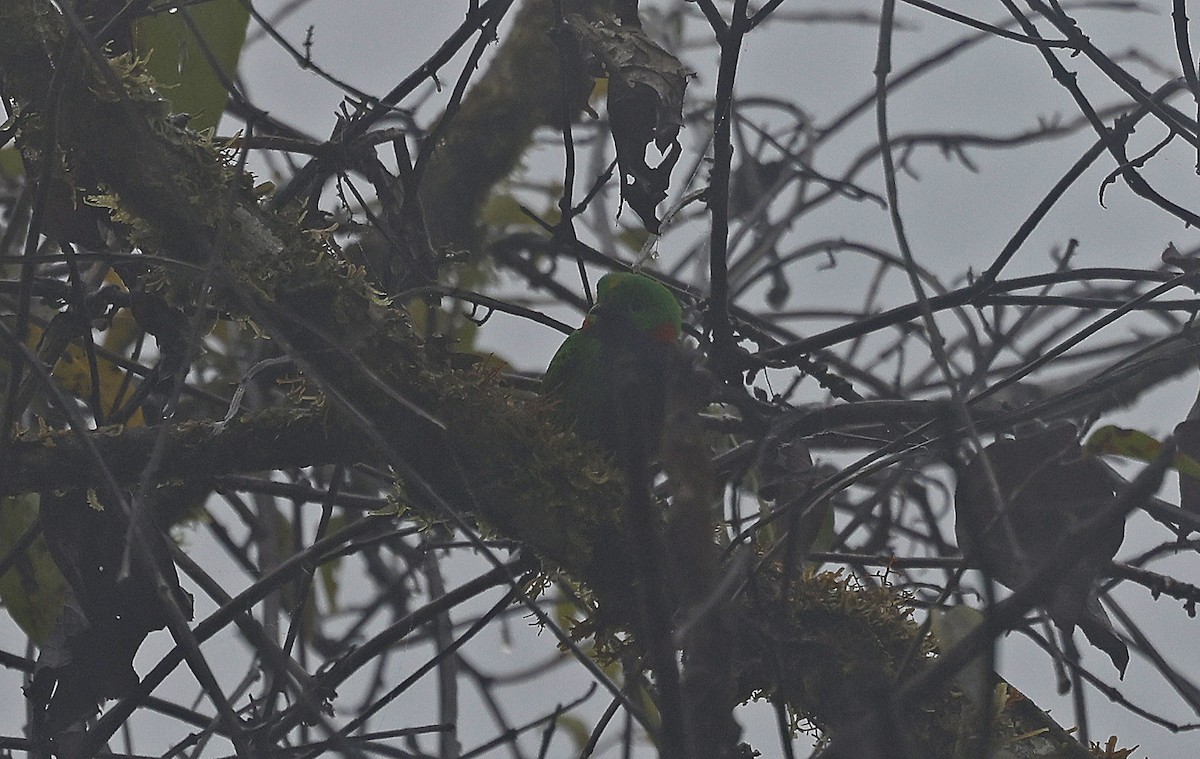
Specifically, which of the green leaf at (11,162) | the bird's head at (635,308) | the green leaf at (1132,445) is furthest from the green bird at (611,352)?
the green leaf at (11,162)

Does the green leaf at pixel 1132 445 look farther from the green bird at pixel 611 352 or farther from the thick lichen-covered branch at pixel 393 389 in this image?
the green bird at pixel 611 352

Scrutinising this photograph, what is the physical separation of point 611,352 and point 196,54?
1.24 meters

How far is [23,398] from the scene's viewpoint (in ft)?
7.39

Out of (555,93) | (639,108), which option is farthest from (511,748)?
(555,93)

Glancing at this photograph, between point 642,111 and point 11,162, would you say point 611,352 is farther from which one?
point 11,162

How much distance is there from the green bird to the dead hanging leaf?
0.33 metres

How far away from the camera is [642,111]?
229 cm

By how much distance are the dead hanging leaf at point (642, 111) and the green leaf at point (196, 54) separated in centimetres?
73

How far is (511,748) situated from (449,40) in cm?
146

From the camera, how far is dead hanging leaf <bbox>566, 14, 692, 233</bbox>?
2.28 m

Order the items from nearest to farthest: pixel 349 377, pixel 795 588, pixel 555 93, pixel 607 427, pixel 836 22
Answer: pixel 349 377, pixel 795 588, pixel 607 427, pixel 555 93, pixel 836 22

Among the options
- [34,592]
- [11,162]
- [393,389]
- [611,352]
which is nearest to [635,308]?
[611,352]

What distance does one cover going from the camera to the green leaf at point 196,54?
7.61 feet

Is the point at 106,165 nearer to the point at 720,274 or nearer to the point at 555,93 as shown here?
the point at 720,274
